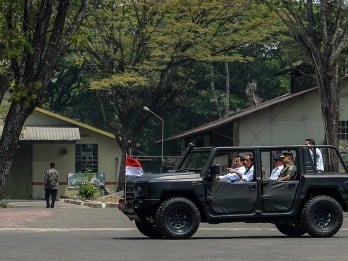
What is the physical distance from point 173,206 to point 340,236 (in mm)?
3424

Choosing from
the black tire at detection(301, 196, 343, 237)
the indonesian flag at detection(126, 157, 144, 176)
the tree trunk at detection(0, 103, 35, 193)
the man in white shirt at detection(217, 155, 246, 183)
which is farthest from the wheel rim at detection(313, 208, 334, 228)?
the tree trunk at detection(0, 103, 35, 193)

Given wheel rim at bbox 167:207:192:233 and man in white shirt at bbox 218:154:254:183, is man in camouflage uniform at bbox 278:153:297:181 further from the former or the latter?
wheel rim at bbox 167:207:192:233

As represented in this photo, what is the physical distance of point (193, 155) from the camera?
803 inches

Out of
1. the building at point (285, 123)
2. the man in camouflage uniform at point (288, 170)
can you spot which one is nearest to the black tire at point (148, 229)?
the man in camouflage uniform at point (288, 170)

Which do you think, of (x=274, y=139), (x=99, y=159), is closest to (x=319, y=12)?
(x=274, y=139)

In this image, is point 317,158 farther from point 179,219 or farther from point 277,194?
point 179,219

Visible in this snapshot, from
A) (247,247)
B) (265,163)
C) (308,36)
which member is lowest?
(247,247)

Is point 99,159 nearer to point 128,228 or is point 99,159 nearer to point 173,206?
point 128,228

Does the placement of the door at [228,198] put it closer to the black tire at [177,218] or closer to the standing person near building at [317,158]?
the black tire at [177,218]

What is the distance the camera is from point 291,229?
20.5 metres

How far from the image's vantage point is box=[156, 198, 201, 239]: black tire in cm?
1905

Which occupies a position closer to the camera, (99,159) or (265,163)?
(265,163)

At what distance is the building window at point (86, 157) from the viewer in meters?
55.5

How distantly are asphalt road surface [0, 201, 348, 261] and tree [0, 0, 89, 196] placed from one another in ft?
8.51
